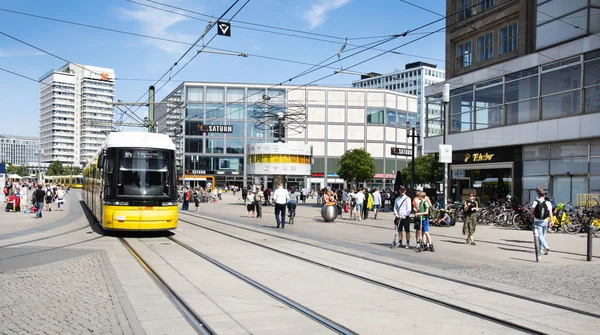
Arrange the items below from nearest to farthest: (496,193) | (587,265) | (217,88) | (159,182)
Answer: (587,265) < (159,182) < (496,193) < (217,88)

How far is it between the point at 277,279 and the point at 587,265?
732cm

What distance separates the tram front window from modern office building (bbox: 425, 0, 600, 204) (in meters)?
16.8

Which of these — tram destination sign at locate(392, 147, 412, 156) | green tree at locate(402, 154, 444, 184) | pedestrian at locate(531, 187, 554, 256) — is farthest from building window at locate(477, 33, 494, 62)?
green tree at locate(402, 154, 444, 184)

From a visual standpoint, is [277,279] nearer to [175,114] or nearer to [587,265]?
[587,265]

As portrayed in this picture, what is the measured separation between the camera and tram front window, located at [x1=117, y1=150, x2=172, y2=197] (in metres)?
15.2

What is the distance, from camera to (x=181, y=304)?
7102 millimetres

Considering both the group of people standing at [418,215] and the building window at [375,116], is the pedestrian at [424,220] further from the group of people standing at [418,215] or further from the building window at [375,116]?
the building window at [375,116]

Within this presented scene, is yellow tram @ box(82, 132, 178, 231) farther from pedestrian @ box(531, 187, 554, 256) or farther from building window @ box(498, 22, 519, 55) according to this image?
building window @ box(498, 22, 519, 55)

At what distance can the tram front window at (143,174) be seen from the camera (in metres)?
15.2

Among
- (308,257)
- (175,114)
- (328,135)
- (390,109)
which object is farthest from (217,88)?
(308,257)

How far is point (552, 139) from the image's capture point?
24.7m

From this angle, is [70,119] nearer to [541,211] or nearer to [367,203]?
[367,203]

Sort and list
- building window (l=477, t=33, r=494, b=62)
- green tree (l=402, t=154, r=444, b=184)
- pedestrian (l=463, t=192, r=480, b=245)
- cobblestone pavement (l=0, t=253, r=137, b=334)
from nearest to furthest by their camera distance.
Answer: cobblestone pavement (l=0, t=253, r=137, b=334) → pedestrian (l=463, t=192, r=480, b=245) → building window (l=477, t=33, r=494, b=62) → green tree (l=402, t=154, r=444, b=184)

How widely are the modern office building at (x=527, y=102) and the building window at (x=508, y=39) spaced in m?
0.05
